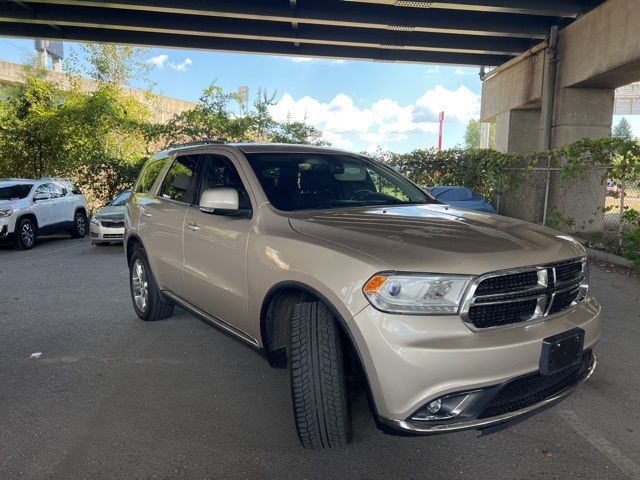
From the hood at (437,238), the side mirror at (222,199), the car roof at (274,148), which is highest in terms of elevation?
the car roof at (274,148)

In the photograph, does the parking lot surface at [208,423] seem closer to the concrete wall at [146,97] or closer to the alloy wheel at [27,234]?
the alloy wheel at [27,234]

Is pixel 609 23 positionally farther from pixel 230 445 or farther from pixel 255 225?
pixel 230 445

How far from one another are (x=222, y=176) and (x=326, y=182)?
2.75 feet

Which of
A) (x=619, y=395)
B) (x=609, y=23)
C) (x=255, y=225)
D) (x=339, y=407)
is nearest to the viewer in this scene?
(x=339, y=407)

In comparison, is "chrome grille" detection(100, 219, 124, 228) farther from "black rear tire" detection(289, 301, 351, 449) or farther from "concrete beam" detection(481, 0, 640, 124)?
"concrete beam" detection(481, 0, 640, 124)

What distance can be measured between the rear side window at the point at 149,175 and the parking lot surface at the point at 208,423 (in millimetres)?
1507

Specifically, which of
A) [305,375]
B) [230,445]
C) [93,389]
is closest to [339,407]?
[305,375]

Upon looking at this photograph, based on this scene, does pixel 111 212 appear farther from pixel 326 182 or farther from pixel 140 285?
pixel 326 182

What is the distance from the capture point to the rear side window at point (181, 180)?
4.50 m

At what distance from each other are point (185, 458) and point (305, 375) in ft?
2.92

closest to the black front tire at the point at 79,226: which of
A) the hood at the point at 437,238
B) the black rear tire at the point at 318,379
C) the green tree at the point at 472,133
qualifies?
the hood at the point at 437,238

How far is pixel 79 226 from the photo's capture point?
13922 mm

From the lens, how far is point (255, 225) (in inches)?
134

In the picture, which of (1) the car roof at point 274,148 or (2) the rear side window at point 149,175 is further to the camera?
(2) the rear side window at point 149,175
